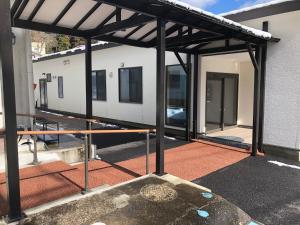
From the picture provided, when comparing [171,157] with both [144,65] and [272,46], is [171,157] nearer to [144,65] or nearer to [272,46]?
[272,46]

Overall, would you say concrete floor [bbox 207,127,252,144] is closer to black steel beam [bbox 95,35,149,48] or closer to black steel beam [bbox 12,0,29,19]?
black steel beam [bbox 95,35,149,48]

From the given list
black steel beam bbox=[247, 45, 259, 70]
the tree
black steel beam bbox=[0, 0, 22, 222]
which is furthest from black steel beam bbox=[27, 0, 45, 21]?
the tree

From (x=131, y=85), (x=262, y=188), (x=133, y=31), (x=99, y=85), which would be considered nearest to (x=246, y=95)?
(x=131, y=85)

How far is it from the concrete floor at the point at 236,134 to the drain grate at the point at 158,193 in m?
5.12

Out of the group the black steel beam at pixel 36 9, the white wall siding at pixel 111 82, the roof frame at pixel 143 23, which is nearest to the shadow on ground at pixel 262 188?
the roof frame at pixel 143 23

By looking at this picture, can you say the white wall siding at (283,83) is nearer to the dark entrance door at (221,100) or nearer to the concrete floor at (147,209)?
the dark entrance door at (221,100)

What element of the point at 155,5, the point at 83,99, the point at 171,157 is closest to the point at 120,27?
the point at 155,5

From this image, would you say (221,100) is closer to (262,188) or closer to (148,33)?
(148,33)

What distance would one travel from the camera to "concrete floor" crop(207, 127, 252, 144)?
8.54 meters

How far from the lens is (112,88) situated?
1224 centimetres

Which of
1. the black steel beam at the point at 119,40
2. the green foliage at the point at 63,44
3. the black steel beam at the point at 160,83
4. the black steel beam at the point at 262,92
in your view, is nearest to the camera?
the black steel beam at the point at 160,83

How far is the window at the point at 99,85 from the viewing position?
42.0ft

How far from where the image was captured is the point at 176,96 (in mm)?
9383

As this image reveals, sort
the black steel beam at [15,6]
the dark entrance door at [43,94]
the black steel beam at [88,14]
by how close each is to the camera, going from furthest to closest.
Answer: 1. the dark entrance door at [43,94]
2. the black steel beam at [88,14]
3. the black steel beam at [15,6]
